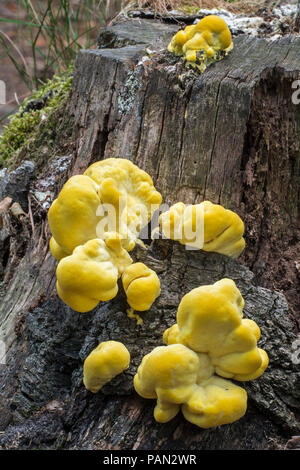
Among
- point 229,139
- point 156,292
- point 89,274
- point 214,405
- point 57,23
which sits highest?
point 57,23

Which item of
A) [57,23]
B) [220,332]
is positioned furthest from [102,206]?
[57,23]

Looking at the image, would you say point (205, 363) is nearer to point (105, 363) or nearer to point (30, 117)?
point (105, 363)

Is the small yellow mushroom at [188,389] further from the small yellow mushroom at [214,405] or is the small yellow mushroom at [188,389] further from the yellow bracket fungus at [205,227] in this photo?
the yellow bracket fungus at [205,227]

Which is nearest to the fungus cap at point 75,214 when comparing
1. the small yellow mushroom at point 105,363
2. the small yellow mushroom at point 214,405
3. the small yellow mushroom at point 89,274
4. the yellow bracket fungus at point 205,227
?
the small yellow mushroom at point 89,274

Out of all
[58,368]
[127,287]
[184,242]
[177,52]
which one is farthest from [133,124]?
[58,368]

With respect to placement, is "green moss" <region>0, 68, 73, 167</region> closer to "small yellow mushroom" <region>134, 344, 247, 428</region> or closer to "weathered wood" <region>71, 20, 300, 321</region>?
"weathered wood" <region>71, 20, 300, 321</region>

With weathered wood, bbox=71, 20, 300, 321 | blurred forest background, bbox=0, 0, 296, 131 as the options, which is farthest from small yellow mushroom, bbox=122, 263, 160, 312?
blurred forest background, bbox=0, 0, 296, 131

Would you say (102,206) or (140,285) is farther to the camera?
(102,206)
